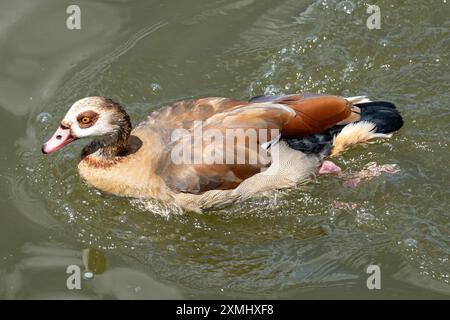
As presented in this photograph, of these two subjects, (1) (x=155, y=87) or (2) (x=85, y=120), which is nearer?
(2) (x=85, y=120)

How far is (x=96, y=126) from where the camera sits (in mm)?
6949

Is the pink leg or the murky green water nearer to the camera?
the murky green water

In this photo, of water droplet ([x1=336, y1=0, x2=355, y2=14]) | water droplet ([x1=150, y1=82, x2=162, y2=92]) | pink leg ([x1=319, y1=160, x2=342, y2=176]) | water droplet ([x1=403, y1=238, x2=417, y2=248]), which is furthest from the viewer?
water droplet ([x1=336, y1=0, x2=355, y2=14])

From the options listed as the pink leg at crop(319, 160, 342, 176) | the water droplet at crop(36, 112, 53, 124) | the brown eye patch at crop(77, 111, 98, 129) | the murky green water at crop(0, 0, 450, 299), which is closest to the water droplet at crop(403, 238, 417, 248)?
the murky green water at crop(0, 0, 450, 299)

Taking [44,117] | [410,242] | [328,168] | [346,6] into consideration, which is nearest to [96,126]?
[44,117]

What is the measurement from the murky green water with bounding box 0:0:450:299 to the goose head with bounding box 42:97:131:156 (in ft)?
1.86

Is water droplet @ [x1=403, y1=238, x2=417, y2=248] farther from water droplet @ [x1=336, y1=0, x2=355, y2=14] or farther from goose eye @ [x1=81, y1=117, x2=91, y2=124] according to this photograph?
water droplet @ [x1=336, y1=0, x2=355, y2=14]

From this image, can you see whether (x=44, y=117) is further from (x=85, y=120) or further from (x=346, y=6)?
(x=346, y=6)

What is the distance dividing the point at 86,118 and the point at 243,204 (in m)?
1.68

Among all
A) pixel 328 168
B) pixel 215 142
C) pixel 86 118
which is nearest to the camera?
pixel 215 142

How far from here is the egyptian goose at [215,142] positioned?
6.81 meters

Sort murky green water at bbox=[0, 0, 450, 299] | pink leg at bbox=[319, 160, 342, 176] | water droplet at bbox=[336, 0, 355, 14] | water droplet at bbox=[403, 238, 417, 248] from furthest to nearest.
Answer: water droplet at bbox=[336, 0, 355, 14]
pink leg at bbox=[319, 160, 342, 176]
water droplet at bbox=[403, 238, 417, 248]
murky green water at bbox=[0, 0, 450, 299]

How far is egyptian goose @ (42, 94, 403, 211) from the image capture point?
22.3 ft

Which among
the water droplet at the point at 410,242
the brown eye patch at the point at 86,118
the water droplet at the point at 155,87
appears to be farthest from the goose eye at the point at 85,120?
the water droplet at the point at 410,242
